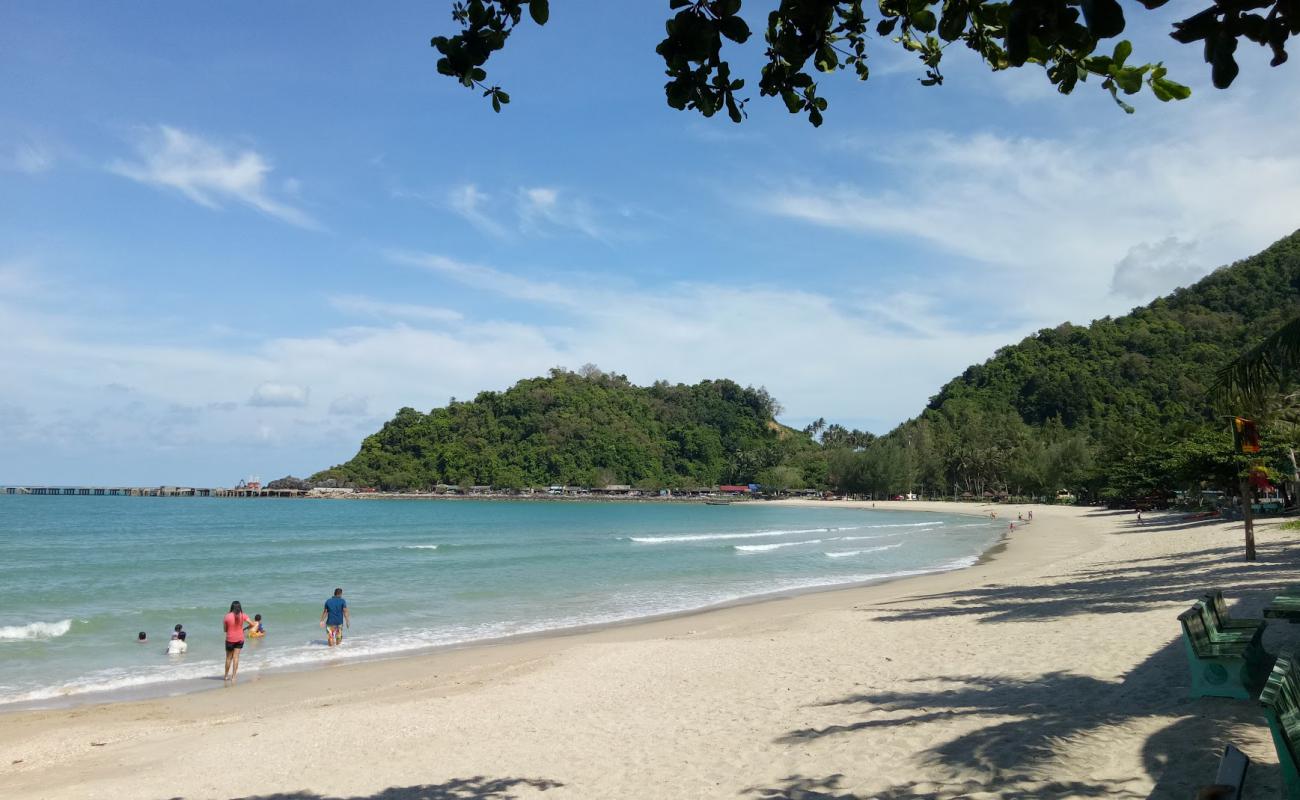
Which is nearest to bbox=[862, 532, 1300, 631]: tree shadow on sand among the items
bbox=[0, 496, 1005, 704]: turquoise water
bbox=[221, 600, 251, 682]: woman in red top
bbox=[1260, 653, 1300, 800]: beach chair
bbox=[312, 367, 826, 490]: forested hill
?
bbox=[1260, 653, 1300, 800]: beach chair

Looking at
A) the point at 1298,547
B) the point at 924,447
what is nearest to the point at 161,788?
the point at 1298,547

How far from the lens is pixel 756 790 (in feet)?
18.3

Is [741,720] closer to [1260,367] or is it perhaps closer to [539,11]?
[539,11]

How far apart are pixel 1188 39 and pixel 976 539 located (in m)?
45.0

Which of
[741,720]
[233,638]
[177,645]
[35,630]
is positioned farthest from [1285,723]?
[35,630]

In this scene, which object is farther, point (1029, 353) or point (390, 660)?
point (1029, 353)

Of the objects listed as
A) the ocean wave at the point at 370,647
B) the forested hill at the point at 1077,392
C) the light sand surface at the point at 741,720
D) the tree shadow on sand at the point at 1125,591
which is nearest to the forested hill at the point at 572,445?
the forested hill at the point at 1077,392

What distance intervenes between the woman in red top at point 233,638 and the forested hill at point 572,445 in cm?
13458

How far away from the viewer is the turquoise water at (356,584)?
1561 centimetres

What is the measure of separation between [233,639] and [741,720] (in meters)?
9.24

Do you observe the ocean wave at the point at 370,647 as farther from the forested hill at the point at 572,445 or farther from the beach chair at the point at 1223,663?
the forested hill at the point at 572,445

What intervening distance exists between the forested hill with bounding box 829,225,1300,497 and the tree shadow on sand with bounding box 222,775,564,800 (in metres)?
74.2

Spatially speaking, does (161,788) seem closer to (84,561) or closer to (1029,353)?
(84,561)

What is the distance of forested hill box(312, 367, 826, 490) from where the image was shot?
152500 millimetres
